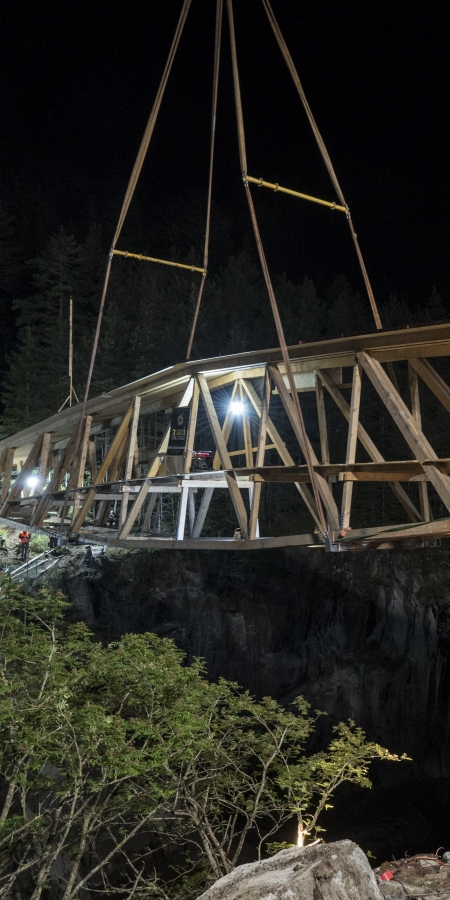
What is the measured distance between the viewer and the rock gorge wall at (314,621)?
21.9 m

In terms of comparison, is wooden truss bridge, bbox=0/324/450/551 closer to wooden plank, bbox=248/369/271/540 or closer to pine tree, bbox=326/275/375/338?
wooden plank, bbox=248/369/271/540

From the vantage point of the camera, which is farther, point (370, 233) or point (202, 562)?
point (370, 233)

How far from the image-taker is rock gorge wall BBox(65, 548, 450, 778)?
21.9m

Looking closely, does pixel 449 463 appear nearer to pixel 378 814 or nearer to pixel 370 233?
pixel 378 814

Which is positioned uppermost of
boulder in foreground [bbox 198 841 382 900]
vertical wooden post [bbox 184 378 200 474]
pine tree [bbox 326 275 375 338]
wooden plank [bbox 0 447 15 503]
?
pine tree [bbox 326 275 375 338]

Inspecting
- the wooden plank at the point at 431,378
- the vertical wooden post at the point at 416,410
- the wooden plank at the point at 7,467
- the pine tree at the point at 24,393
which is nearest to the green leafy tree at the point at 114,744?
the vertical wooden post at the point at 416,410

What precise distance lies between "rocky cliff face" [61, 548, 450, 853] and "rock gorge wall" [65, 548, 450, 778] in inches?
1.4

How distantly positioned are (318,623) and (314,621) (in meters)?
0.18

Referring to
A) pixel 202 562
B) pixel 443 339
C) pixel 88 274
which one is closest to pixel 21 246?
pixel 88 274

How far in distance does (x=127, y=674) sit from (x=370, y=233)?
193ft

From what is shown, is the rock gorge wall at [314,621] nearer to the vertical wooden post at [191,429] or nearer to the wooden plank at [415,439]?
the vertical wooden post at [191,429]

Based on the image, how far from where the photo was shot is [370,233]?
204ft

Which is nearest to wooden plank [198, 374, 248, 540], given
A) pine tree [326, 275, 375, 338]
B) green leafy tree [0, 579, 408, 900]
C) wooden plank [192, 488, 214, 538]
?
wooden plank [192, 488, 214, 538]

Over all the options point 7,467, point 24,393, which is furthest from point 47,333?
point 7,467
